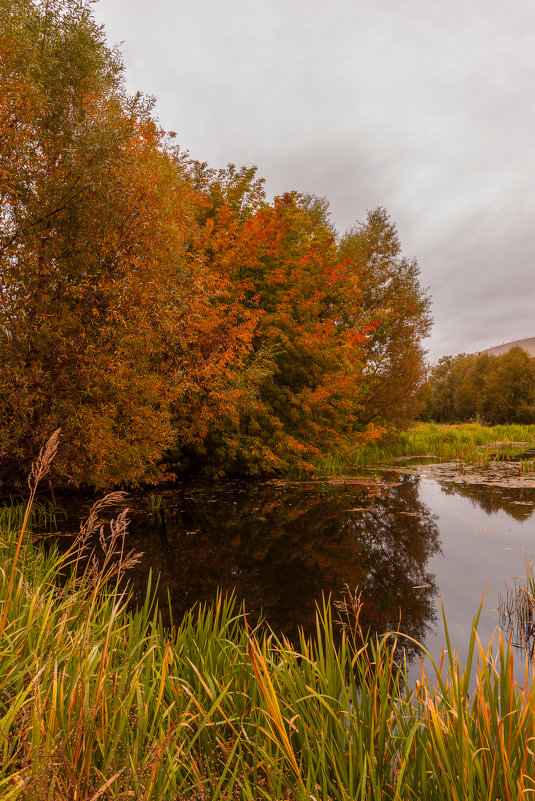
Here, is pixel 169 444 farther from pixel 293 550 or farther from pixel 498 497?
pixel 498 497

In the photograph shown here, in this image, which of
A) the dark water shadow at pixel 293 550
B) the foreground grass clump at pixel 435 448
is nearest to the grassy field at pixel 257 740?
the dark water shadow at pixel 293 550

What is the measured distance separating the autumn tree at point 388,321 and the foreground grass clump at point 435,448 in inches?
60.2

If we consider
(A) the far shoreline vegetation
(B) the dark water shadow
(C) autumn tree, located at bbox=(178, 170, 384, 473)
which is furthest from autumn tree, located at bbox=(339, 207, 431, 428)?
(B) the dark water shadow

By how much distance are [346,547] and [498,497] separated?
652cm

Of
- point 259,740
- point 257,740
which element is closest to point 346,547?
point 259,740

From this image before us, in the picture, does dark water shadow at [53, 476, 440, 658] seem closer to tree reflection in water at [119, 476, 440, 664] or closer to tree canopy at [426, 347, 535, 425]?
tree reflection in water at [119, 476, 440, 664]

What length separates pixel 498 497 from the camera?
13.8 metres

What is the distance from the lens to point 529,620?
6234 millimetres

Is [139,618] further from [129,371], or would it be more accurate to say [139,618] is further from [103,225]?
[103,225]

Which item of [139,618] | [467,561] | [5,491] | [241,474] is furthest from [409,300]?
[139,618]

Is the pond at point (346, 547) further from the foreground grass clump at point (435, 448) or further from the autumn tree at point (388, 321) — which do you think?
the autumn tree at point (388, 321)

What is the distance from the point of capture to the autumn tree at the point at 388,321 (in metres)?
25.2

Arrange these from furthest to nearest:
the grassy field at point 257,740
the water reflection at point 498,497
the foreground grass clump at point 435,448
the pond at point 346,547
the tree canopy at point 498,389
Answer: the tree canopy at point 498,389
the foreground grass clump at point 435,448
the water reflection at point 498,497
the pond at point 346,547
the grassy field at point 257,740

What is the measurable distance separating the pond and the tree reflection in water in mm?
29
